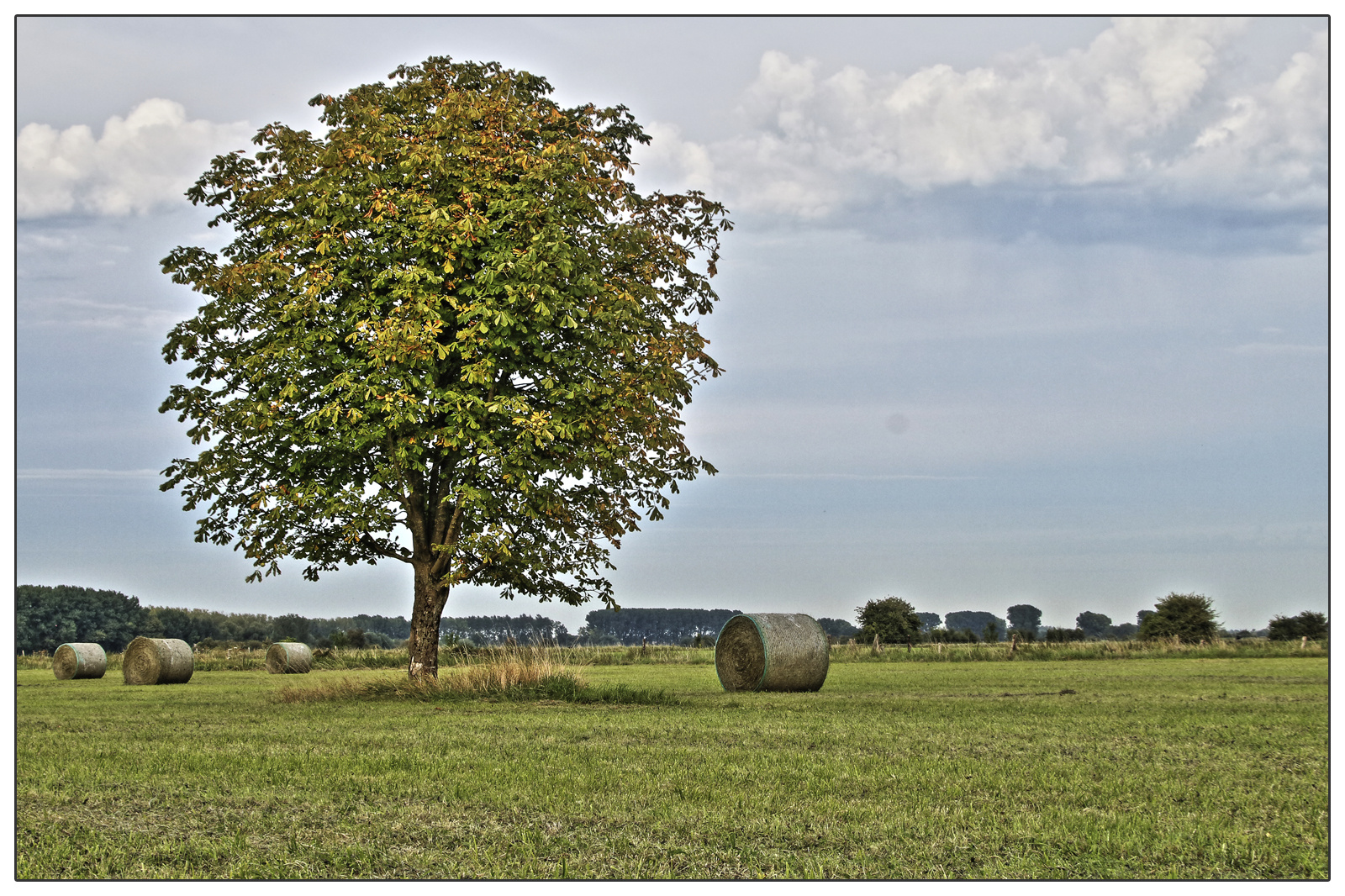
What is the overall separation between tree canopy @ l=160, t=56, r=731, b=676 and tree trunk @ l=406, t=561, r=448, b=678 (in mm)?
49

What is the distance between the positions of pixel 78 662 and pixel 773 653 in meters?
23.8

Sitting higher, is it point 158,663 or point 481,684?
point 481,684

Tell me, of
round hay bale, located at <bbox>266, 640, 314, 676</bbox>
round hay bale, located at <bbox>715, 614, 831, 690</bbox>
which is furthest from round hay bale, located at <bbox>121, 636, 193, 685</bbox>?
round hay bale, located at <bbox>715, 614, 831, 690</bbox>

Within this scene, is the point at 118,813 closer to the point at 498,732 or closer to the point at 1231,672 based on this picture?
the point at 498,732

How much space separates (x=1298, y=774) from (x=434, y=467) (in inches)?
596

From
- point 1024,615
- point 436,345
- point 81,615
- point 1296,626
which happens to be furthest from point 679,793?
point 1024,615

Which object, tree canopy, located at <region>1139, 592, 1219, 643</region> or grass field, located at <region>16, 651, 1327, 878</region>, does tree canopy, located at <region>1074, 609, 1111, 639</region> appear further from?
grass field, located at <region>16, 651, 1327, 878</region>

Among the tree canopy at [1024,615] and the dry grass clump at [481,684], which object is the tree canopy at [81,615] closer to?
the dry grass clump at [481,684]

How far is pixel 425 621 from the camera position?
67.9 ft

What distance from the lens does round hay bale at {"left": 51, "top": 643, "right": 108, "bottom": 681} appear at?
3478cm

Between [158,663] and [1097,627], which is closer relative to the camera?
[158,663]

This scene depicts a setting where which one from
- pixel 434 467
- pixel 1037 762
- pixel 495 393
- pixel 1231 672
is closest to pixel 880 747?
pixel 1037 762

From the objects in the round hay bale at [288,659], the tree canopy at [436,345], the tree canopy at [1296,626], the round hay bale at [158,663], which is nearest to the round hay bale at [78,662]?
the round hay bale at [158,663]

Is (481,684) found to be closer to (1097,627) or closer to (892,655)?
(892,655)
